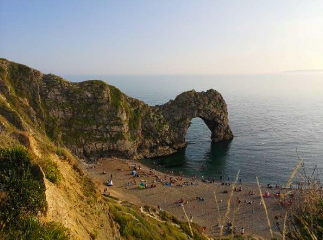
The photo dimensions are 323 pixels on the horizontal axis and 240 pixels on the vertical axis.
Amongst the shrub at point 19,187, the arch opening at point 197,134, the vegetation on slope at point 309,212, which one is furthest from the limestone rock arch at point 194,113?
the shrub at point 19,187

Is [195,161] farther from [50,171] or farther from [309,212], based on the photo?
[309,212]

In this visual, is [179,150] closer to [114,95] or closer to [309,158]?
[114,95]

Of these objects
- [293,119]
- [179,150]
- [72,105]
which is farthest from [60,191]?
[293,119]

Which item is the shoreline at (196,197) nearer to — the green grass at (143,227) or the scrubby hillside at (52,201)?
the green grass at (143,227)

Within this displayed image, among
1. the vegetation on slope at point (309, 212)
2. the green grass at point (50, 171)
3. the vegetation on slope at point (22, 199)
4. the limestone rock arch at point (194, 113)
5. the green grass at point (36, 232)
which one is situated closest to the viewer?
the vegetation on slope at point (309, 212)

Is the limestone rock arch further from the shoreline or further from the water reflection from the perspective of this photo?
the shoreline
